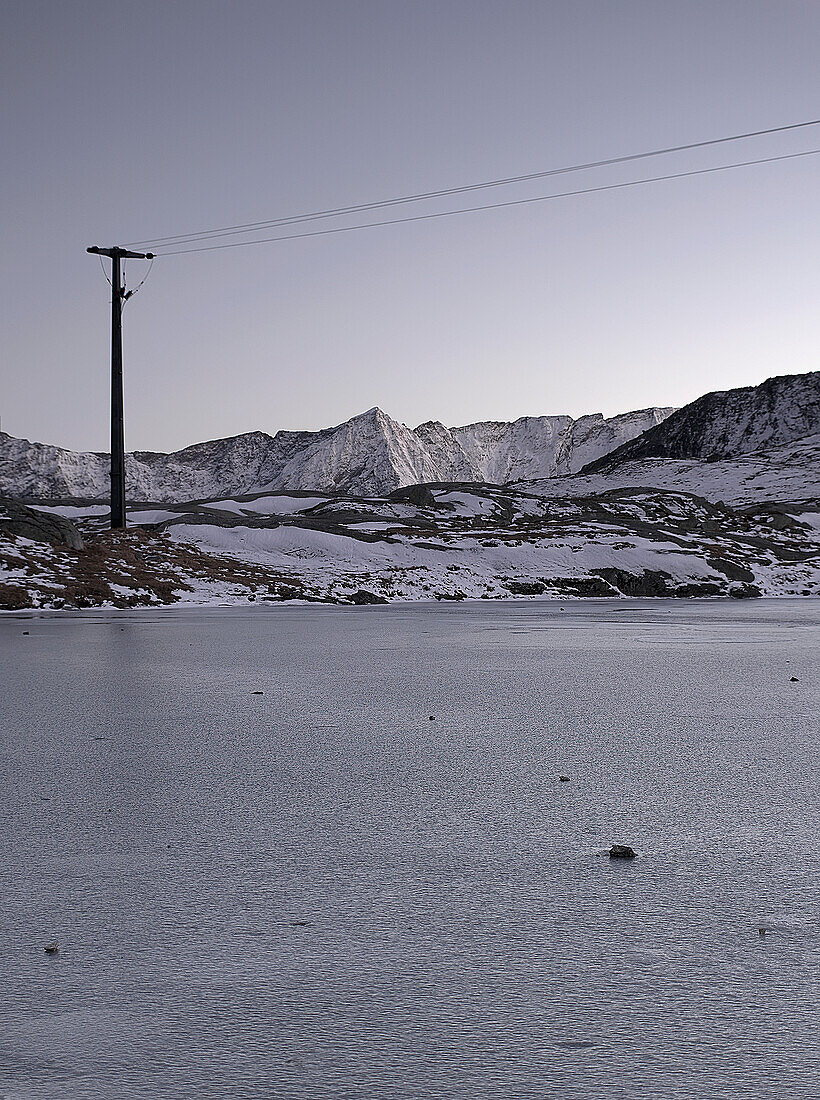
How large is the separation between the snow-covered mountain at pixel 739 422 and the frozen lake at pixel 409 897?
123331 millimetres

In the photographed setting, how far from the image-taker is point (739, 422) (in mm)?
139875

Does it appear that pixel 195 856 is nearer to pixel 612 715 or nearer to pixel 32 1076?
pixel 32 1076

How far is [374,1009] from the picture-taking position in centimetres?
196

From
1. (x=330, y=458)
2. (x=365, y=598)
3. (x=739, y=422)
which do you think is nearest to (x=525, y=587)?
(x=365, y=598)

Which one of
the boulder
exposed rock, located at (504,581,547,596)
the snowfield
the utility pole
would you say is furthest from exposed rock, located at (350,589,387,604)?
the boulder

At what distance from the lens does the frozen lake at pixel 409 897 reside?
177 cm

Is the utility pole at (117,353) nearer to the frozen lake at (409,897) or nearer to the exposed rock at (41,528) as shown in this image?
the exposed rock at (41,528)

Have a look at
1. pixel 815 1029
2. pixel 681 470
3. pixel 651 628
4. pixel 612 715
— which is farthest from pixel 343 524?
pixel 681 470

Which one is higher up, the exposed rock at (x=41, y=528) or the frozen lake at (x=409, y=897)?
the exposed rock at (x=41, y=528)

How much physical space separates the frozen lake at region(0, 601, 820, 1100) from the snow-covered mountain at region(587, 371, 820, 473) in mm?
123331

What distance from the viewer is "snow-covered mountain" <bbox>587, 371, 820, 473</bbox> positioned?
431 ft

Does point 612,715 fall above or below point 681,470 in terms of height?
below

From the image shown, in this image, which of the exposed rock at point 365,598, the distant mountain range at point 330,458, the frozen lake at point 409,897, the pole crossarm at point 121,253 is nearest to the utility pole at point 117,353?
the pole crossarm at point 121,253

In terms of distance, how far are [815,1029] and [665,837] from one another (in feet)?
4.45
